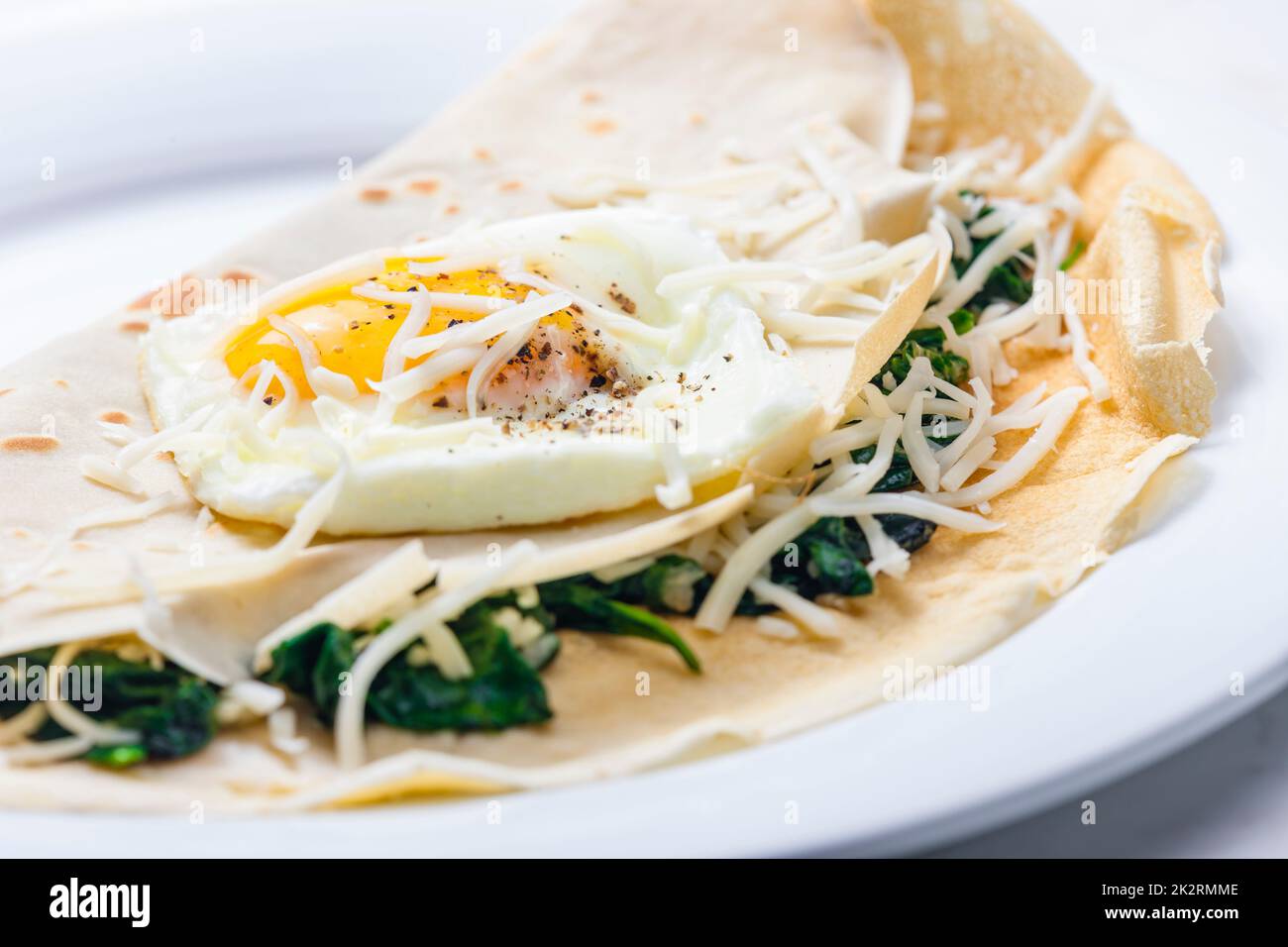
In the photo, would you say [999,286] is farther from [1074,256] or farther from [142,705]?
[142,705]

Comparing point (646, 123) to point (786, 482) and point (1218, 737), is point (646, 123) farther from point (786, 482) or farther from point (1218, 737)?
point (1218, 737)

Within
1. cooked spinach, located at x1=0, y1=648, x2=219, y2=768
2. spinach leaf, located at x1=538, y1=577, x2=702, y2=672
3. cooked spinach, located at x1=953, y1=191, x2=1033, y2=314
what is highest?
cooked spinach, located at x1=953, y1=191, x2=1033, y2=314

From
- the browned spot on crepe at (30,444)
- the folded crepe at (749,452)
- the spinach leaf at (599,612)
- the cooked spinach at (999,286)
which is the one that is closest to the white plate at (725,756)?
the folded crepe at (749,452)

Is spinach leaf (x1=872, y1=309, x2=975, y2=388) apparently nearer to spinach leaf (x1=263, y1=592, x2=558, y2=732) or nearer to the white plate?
the white plate

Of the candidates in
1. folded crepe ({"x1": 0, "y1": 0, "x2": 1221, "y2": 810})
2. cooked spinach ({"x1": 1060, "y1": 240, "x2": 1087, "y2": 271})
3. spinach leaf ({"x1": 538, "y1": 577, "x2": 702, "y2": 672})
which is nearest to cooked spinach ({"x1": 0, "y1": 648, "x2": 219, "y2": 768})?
Result: folded crepe ({"x1": 0, "y1": 0, "x2": 1221, "y2": 810})

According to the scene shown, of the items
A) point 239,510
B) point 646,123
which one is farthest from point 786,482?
point 646,123

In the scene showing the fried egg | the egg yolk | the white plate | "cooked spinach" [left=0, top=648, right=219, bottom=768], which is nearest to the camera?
the white plate
